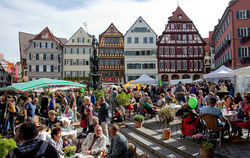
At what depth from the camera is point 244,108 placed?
7762mm

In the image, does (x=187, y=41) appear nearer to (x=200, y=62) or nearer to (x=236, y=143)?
(x=200, y=62)

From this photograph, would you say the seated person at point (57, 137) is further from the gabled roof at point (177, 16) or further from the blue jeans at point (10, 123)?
the gabled roof at point (177, 16)

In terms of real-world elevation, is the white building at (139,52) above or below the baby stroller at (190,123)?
above

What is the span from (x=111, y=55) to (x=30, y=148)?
4110cm

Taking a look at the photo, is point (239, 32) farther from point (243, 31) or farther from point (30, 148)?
point (30, 148)

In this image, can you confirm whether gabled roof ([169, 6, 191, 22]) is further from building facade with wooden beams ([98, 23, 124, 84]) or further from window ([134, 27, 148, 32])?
building facade with wooden beams ([98, 23, 124, 84])

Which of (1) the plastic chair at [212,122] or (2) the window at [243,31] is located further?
(2) the window at [243,31]

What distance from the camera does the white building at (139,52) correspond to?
1683 inches

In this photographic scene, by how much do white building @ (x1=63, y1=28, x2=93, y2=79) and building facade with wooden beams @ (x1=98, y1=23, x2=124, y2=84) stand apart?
447 cm

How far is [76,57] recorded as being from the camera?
152ft

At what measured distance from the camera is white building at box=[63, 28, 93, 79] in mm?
46000

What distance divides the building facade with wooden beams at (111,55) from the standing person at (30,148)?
40.0m

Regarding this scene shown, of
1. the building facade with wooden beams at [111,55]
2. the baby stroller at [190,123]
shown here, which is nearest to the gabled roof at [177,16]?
the building facade with wooden beams at [111,55]

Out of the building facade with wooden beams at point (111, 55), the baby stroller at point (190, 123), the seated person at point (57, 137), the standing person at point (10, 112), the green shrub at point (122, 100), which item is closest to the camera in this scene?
the seated person at point (57, 137)
